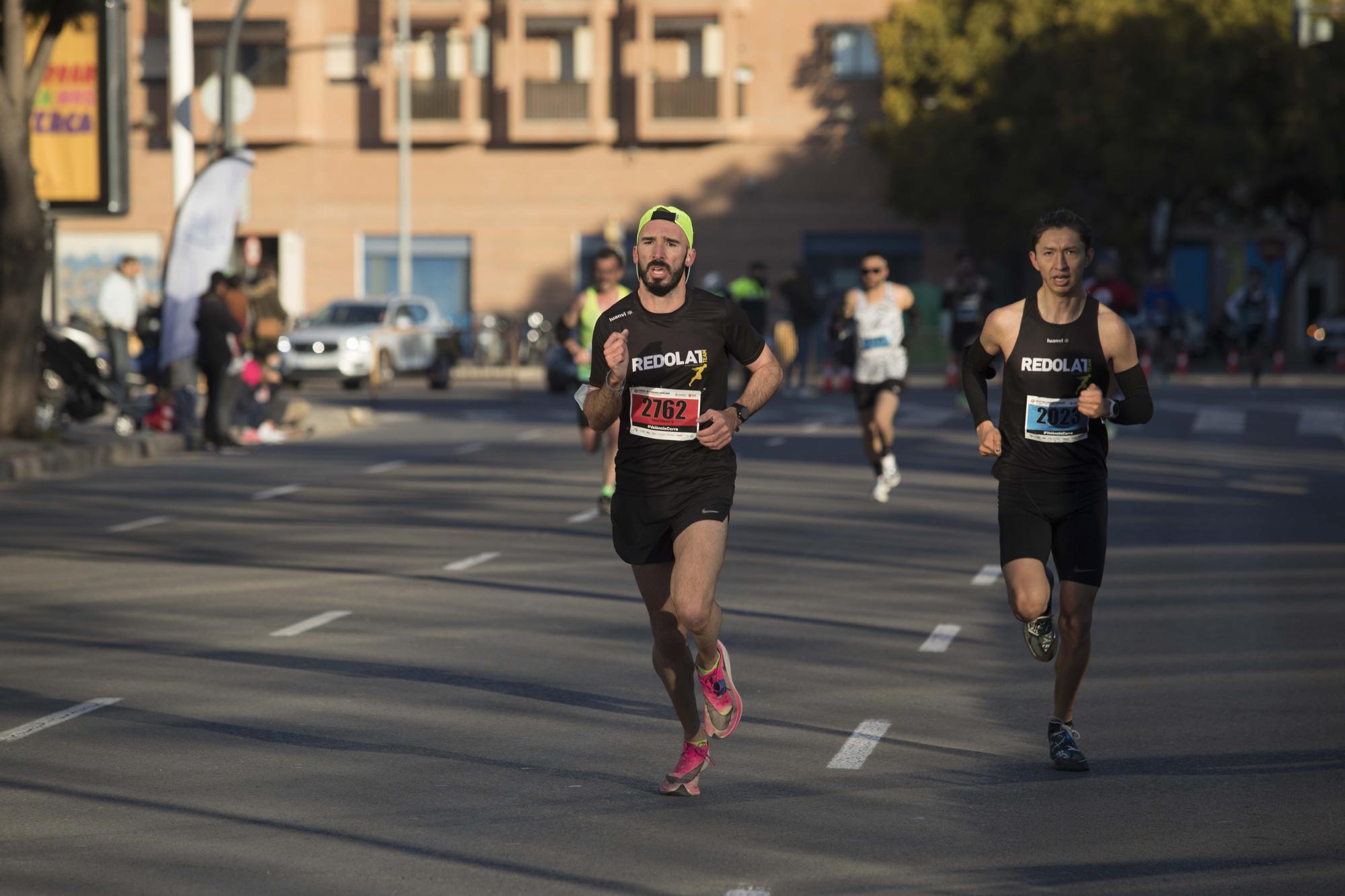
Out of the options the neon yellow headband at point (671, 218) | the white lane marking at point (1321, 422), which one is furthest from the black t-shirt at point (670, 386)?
the white lane marking at point (1321, 422)

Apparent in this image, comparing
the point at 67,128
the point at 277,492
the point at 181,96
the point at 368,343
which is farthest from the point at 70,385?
the point at 368,343

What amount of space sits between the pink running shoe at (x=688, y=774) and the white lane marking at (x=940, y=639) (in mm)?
3383

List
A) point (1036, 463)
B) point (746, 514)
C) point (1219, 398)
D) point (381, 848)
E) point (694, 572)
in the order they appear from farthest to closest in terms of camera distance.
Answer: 1. point (1219, 398)
2. point (746, 514)
3. point (1036, 463)
4. point (694, 572)
5. point (381, 848)

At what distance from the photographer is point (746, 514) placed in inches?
675

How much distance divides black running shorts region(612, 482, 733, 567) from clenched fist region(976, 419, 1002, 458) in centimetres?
99

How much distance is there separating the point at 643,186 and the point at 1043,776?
4982 cm

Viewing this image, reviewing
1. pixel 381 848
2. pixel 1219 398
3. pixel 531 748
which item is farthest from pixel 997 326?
pixel 1219 398

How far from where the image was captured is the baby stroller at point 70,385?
79.0 feet

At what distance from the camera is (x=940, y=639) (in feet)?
36.0

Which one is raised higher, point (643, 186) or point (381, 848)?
point (643, 186)

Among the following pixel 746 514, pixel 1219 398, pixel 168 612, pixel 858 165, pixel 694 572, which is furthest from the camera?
pixel 858 165

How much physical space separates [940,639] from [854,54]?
1820 inches

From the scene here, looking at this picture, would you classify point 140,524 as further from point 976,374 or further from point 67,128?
point 67,128

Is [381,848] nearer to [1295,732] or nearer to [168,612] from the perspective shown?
[1295,732]
